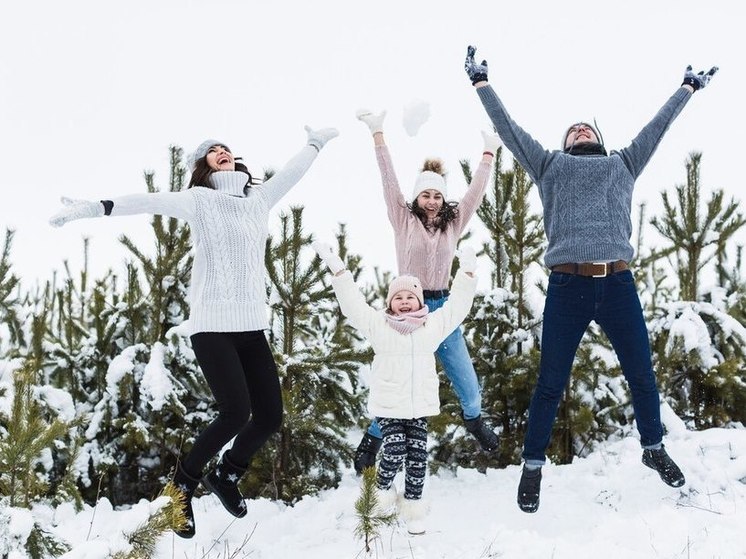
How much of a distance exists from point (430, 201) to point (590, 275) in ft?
4.51

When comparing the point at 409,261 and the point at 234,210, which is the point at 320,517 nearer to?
the point at 409,261

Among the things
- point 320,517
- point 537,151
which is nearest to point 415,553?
point 320,517

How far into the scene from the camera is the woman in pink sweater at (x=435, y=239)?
4.38 metres

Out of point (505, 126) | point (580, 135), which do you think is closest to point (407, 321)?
point (505, 126)

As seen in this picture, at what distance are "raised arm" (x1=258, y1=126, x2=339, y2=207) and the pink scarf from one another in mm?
1166

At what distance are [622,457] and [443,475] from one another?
1475mm

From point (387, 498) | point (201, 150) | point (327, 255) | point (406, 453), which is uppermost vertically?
point (201, 150)

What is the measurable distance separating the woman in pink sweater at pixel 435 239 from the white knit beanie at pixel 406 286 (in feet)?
1.22

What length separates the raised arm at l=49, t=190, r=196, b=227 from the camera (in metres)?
3.17

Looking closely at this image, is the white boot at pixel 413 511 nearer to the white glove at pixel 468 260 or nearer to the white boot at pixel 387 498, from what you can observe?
the white boot at pixel 387 498

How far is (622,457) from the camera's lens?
16.1 ft

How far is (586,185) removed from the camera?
3793 mm

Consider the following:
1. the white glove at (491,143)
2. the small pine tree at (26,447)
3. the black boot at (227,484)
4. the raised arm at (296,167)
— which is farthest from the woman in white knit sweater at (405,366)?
the small pine tree at (26,447)

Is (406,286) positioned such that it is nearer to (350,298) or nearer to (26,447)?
(350,298)
